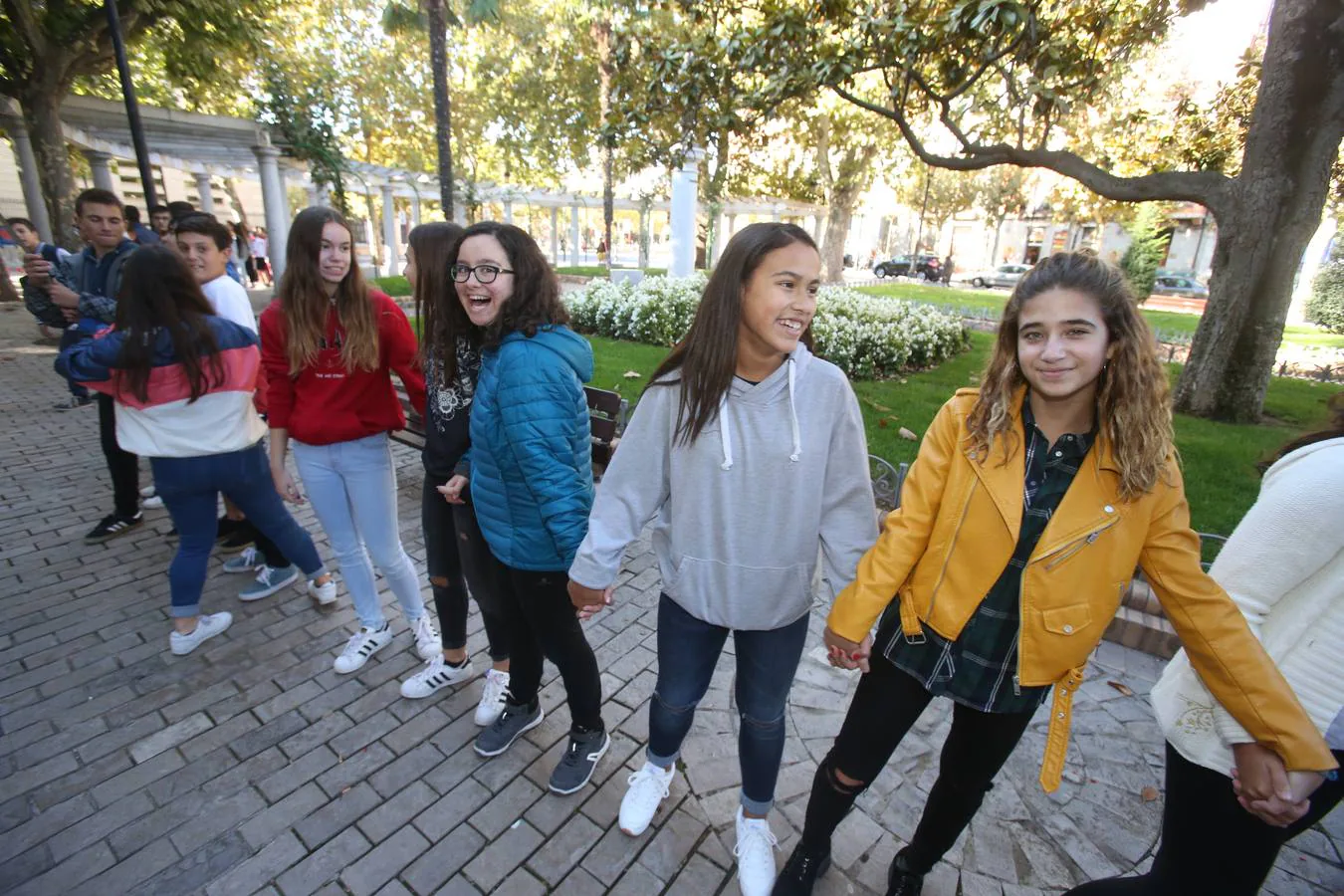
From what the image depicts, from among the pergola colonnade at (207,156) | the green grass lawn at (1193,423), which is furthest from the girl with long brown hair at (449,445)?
the pergola colonnade at (207,156)

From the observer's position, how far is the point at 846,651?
1.82m

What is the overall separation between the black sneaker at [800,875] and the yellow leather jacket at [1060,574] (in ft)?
2.58

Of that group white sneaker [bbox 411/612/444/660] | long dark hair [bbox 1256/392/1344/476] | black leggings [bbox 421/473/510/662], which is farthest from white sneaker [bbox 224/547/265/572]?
long dark hair [bbox 1256/392/1344/476]

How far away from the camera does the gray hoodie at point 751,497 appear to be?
6.07 ft

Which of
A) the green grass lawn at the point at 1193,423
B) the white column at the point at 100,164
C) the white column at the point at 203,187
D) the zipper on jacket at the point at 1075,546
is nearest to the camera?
the zipper on jacket at the point at 1075,546

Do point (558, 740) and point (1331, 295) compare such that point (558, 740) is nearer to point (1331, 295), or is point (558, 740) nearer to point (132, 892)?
point (132, 892)

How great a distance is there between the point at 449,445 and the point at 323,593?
1881mm

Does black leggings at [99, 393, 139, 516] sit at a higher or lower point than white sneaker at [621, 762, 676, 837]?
higher

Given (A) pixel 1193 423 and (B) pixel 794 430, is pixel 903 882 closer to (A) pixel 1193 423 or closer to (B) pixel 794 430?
(B) pixel 794 430

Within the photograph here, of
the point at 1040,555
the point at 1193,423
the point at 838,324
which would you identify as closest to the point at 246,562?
the point at 1040,555

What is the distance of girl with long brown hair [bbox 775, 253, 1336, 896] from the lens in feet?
4.86

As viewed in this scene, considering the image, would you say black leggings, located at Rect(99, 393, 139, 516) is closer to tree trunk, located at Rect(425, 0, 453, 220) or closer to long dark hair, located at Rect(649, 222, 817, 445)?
long dark hair, located at Rect(649, 222, 817, 445)

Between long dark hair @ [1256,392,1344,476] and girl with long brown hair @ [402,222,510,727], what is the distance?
7.84 feet

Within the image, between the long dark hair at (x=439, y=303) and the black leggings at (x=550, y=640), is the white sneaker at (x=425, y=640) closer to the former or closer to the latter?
the black leggings at (x=550, y=640)
